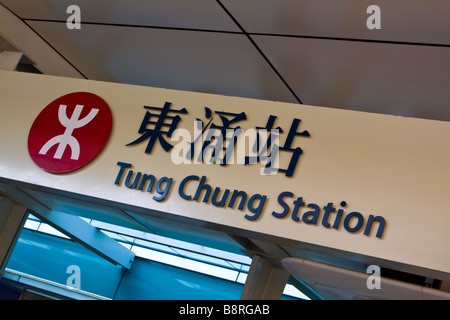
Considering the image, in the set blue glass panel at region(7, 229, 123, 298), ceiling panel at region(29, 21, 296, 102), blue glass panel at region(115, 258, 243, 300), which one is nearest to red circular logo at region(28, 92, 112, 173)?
ceiling panel at region(29, 21, 296, 102)

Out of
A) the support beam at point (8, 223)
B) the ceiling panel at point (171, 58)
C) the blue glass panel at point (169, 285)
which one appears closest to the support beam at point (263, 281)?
the ceiling panel at point (171, 58)

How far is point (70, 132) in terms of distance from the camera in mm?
4215

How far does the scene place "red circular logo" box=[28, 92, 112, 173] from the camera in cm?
407

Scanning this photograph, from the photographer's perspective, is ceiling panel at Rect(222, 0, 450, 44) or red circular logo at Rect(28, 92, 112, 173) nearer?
ceiling panel at Rect(222, 0, 450, 44)

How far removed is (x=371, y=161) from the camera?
3424mm

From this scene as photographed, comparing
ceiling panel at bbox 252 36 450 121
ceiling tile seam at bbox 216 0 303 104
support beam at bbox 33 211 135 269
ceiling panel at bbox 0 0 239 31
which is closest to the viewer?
ceiling panel at bbox 252 36 450 121

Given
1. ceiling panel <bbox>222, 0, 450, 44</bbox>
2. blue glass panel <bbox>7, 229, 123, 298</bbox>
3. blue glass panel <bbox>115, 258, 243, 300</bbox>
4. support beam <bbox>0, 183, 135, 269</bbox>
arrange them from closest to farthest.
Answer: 1. ceiling panel <bbox>222, 0, 450, 44</bbox>
2. support beam <bbox>0, 183, 135, 269</bbox>
3. blue glass panel <bbox>115, 258, 243, 300</bbox>
4. blue glass panel <bbox>7, 229, 123, 298</bbox>

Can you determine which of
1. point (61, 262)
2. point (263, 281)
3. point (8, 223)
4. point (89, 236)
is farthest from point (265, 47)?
point (61, 262)

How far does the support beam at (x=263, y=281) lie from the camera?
20.5ft

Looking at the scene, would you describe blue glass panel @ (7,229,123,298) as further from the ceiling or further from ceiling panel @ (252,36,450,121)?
ceiling panel @ (252,36,450,121)

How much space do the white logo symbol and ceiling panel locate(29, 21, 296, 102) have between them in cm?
69

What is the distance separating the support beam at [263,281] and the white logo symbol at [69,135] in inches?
112

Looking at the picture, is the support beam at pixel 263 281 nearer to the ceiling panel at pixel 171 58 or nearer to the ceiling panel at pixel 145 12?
the ceiling panel at pixel 171 58

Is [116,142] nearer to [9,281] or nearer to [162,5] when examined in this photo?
[162,5]
